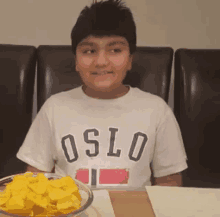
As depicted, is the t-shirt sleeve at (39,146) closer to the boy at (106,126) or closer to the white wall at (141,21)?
the boy at (106,126)

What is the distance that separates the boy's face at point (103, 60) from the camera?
2.97 ft

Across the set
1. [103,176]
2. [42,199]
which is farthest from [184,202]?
[103,176]

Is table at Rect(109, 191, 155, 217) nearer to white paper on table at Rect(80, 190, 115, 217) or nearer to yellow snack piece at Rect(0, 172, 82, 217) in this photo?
white paper on table at Rect(80, 190, 115, 217)

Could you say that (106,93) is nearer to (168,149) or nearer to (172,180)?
(168,149)

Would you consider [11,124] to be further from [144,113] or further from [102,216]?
[102,216]

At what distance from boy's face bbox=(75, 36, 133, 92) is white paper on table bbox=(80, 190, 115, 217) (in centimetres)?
47

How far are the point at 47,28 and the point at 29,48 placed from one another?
11.6 inches

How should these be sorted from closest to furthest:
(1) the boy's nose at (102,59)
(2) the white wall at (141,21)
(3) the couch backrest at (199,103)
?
(1) the boy's nose at (102,59), (3) the couch backrest at (199,103), (2) the white wall at (141,21)

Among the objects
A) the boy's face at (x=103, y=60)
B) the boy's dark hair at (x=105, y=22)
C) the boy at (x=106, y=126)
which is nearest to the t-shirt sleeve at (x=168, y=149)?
the boy at (x=106, y=126)

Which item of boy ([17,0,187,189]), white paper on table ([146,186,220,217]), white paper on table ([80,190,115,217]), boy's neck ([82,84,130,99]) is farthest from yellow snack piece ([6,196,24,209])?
boy's neck ([82,84,130,99])

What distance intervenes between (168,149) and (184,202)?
43cm

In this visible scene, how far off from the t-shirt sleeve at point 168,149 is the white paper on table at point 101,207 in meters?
0.45

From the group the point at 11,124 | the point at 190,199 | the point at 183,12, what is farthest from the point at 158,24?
the point at 190,199

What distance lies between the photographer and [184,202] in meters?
0.54
